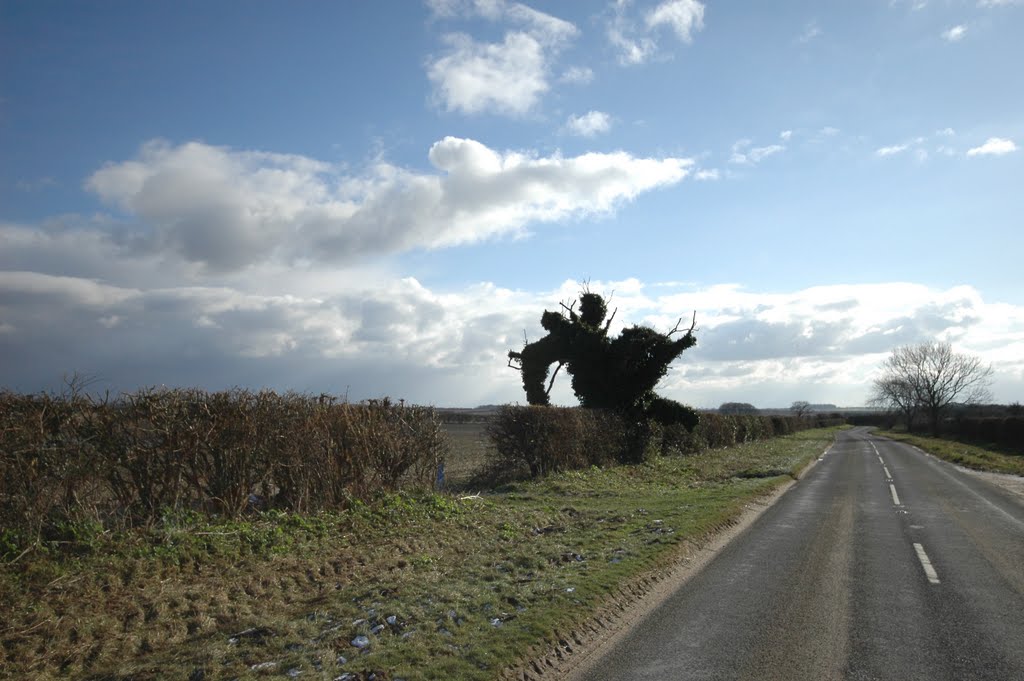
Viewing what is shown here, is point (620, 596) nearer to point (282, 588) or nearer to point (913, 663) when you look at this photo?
point (913, 663)

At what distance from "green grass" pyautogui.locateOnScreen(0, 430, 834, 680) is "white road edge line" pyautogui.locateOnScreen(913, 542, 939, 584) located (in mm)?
3319

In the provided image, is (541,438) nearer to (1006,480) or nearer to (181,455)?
(181,455)

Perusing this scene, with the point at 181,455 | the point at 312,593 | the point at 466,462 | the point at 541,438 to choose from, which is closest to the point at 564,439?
the point at 541,438

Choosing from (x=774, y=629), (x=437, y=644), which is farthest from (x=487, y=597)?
(x=774, y=629)

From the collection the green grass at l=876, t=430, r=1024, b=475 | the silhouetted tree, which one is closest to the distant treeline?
the green grass at l=876, t=430, r=1024, b=475

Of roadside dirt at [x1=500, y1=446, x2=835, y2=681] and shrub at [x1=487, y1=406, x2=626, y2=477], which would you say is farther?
shrub at [x1=487, y1=406, x2=626, y2=477]

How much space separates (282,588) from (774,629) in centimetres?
544

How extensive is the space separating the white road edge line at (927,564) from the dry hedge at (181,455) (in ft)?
30.0

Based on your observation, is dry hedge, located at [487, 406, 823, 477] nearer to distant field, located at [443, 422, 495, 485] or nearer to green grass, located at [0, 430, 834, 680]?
distant field, located at [443, 422, 495, 485]

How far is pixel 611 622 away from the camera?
7285 millimetres

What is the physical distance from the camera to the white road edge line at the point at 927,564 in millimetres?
9249

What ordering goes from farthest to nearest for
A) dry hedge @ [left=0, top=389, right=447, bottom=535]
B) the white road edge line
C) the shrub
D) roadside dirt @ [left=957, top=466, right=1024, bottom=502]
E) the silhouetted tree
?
the silhouetted tree < roadside dirt @ [left=957, top=466, right=1024, bottom=502] < the shrub < the white road edge line < dry hedge @ [left=0, top=389, right=447, bottom=535]

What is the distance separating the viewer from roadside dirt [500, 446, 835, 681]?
5.95 m

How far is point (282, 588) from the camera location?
804 cm
